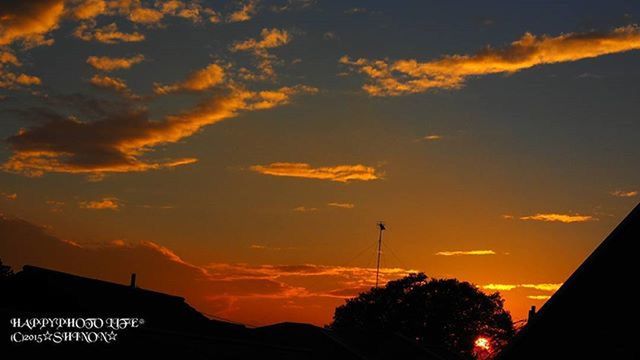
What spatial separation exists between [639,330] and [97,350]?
19.3 meters

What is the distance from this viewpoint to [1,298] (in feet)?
105

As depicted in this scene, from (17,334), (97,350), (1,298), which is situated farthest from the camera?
(1,298)

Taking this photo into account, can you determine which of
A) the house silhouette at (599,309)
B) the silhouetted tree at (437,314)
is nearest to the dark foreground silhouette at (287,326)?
the house silhouette at (599,309)

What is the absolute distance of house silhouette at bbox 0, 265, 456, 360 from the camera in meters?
28.2

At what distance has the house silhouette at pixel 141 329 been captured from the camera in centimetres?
2821

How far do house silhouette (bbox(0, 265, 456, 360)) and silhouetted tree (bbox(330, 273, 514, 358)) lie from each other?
151ft

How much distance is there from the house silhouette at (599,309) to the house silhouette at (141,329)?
15.7m

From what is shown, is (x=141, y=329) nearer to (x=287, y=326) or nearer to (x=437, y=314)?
(x=287, y=326)

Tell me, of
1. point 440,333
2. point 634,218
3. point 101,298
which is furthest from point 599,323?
point 440,333

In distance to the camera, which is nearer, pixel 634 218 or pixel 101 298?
pixel 634 218

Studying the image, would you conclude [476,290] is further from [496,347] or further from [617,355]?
[617,355]

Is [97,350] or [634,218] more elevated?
[634,218]

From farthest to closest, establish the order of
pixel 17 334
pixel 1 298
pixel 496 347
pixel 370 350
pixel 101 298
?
1. pixel 496 347
2. pixel 370 350
3. pixel 101 298
4. pixel 1 298
5. pixel 17 334

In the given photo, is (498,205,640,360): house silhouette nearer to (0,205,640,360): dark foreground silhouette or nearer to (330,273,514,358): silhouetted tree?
(0,205,640,360): dark foreground silhouette
